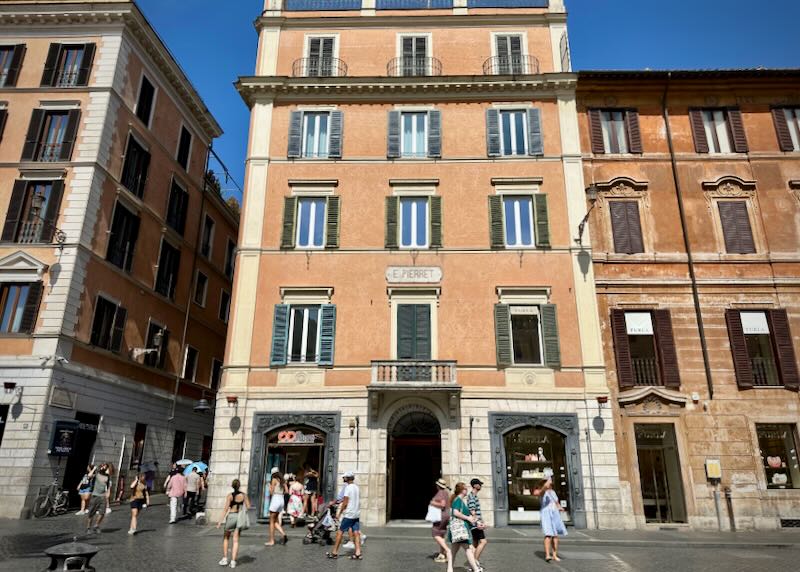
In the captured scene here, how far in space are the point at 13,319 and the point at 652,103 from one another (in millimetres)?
25043

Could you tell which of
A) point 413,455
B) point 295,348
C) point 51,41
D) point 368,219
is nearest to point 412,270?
point 368,219

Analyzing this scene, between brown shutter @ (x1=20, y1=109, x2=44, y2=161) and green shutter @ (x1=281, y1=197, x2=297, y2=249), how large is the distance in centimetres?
1067

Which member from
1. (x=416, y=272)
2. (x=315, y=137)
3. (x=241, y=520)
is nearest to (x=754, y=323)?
(x=416, y=272)

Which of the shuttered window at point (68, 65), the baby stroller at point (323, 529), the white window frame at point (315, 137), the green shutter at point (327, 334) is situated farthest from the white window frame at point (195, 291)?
the baby stroller at point (323, 529)

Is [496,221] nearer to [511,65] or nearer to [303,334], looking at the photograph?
[511,65]

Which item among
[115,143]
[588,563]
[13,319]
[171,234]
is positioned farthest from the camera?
[171,234]

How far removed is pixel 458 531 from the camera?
10.4 m

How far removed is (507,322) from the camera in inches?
742

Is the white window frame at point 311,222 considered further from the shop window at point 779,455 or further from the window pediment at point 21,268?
the shop window at point 779,455

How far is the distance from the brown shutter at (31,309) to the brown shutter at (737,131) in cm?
2606

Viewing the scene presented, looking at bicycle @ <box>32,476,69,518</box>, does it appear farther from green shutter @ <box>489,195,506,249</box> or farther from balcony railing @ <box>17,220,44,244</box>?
green shutter @ <box>489,195,506,249</box>

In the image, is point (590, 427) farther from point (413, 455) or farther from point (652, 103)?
point (652, 103)

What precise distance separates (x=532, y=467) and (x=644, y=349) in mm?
5519

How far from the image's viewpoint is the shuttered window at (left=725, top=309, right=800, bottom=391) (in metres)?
18.2
